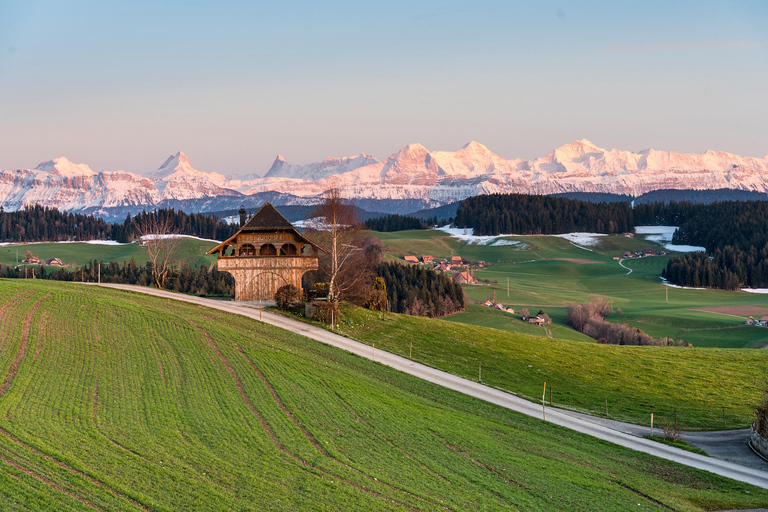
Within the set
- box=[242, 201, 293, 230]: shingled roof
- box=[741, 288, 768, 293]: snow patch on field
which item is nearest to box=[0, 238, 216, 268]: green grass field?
box=[242, 201, 293, 230]: shingled roof

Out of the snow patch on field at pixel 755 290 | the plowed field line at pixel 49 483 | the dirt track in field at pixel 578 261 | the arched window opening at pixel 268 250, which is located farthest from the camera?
the dirt track in field at pixel 578 261

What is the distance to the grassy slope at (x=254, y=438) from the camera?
60.2 feet

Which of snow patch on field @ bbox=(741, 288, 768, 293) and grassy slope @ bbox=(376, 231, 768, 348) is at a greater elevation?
grassy slope @ bbox=(376, 231, 768, 348)

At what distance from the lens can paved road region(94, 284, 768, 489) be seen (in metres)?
29.8

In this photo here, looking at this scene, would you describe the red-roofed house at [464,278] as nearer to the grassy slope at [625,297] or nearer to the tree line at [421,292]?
the grassy slope at [625,297]

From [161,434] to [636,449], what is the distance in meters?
20.2

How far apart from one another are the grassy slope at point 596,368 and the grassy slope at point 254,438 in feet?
25.4

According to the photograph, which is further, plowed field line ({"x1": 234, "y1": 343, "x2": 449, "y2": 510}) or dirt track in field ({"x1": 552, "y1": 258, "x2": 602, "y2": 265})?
dirt track in field ({"x1": 552, "y1": 258, "x2": 602, "y2": 265})

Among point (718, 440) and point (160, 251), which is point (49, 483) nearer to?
point (718, 440)

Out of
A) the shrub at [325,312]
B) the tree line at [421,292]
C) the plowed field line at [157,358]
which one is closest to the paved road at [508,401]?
the shrub at [325,312]

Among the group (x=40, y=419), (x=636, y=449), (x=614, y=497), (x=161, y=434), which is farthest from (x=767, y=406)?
(x=40, y=419)

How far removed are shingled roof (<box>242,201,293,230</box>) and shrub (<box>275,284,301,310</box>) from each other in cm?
501

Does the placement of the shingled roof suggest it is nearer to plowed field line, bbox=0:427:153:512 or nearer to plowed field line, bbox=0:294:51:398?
plowed field line, bbox=0:294:51:398

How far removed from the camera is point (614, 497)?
23.3 m
